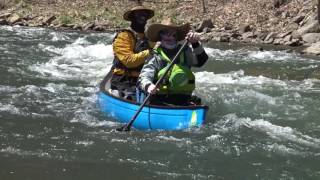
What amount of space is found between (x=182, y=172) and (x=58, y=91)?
4997 millimetres

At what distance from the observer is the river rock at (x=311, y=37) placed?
18658 mm

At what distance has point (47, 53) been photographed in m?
16.1

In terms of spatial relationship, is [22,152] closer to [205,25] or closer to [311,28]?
[311,28]

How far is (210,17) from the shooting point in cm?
2469

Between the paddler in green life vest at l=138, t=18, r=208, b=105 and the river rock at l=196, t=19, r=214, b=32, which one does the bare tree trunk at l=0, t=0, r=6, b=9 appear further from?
the paddler in green life vest at l=138, t=18, r=208, b=105

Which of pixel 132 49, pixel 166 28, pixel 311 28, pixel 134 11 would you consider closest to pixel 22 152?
pixel 166 28

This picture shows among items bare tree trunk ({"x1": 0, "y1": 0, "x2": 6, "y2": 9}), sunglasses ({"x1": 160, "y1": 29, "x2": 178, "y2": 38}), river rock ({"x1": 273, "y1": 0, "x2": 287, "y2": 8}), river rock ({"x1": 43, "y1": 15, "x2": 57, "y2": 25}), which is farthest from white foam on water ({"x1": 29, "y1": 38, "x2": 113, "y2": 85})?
bare tree trunk ({"x1": 0, "y1": 0, "x2": 6, "y2": 9})

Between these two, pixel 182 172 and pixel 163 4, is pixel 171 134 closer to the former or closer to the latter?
pixel 182 172

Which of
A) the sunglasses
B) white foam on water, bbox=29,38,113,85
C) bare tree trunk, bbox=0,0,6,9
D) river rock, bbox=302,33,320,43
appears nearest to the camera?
the sunglasses

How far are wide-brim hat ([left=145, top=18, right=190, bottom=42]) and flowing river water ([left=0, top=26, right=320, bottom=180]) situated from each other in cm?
127

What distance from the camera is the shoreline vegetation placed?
19.9 metres

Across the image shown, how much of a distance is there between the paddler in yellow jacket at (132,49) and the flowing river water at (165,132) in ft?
2.19

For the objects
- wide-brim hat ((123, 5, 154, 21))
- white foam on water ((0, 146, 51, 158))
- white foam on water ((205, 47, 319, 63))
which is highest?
wide-brim hat ((123, 5, 154, 21))

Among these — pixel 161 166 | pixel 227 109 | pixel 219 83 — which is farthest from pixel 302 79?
pixel 161 166
